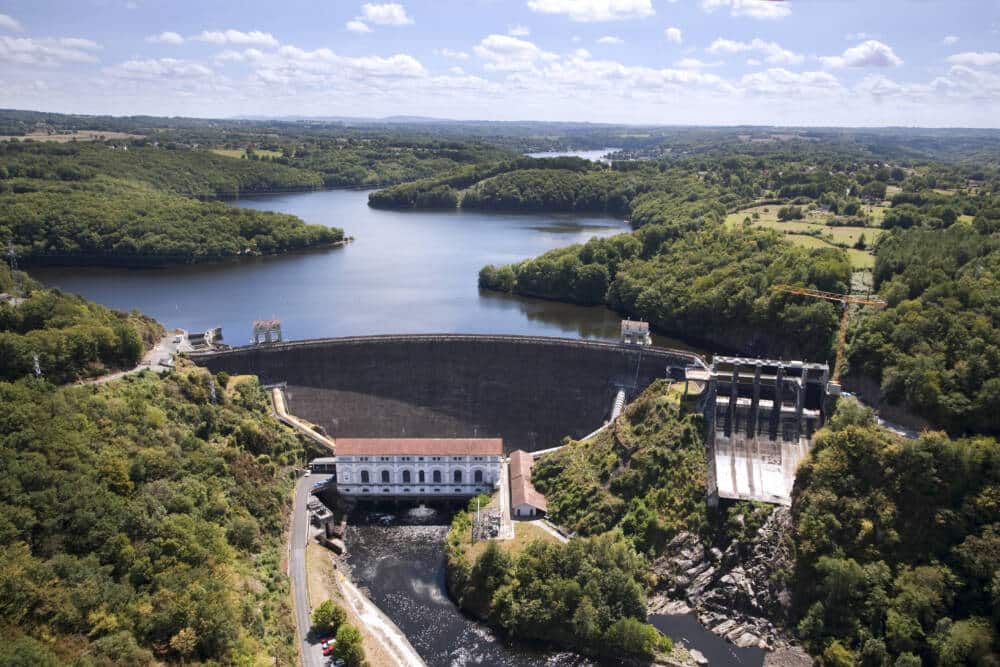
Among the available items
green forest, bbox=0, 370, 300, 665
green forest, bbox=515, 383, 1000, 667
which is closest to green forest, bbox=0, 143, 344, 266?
green forest, bbox=0, 370, 300, 665

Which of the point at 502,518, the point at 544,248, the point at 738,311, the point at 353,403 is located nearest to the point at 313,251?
the point at 544,248

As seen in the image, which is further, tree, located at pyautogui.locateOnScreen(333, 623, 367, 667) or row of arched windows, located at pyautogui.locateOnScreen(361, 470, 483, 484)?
row of arched windows, located at pyautogui.locateOnScreen(361, 470, 483, 484)

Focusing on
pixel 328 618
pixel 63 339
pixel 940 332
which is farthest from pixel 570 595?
pixel 63 339

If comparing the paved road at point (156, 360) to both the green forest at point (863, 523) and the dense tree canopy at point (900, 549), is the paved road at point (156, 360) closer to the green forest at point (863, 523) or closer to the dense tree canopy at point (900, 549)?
the green forest at point (863, 523)

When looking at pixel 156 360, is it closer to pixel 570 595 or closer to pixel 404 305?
pixel 404 305

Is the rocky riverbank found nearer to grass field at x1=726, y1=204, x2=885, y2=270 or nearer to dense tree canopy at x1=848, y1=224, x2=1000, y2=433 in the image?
dense tree canopy at x1=848, y1=224, x2=1000, y2=433

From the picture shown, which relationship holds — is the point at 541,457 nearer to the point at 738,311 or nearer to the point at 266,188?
the point at 738,311

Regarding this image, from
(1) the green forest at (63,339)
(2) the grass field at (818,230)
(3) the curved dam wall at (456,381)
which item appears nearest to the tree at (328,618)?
(3) the curved dam wall at (456,381)
